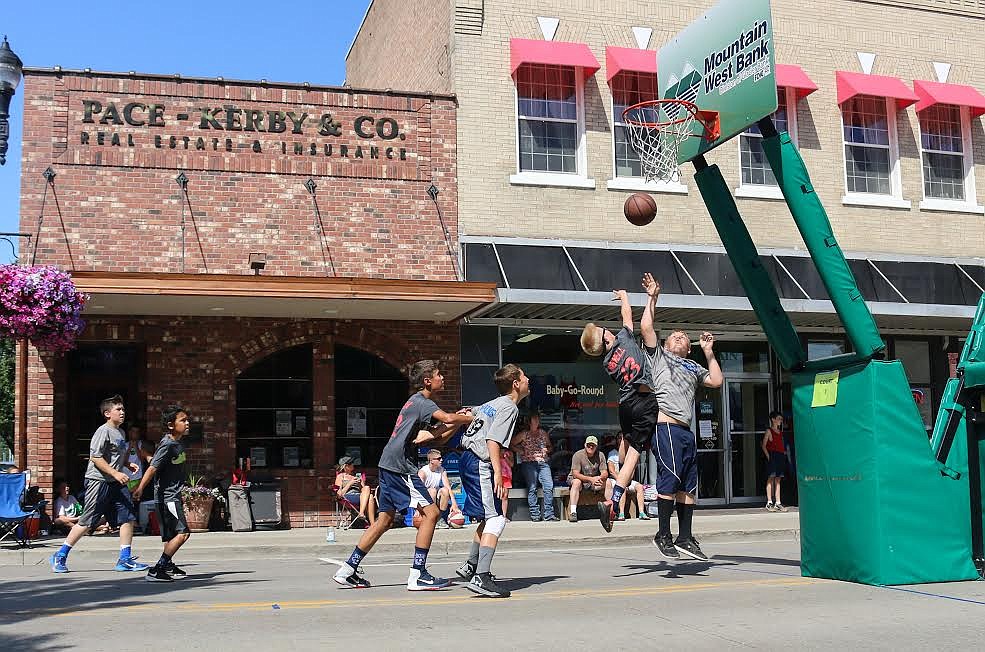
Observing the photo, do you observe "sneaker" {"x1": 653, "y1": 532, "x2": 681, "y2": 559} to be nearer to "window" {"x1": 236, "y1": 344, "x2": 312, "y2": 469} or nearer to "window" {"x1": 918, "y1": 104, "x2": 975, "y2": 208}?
"window" {"x1": 236, "y1": 344, "x2": 312, "y2": 469}

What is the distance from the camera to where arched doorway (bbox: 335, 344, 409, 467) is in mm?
18188

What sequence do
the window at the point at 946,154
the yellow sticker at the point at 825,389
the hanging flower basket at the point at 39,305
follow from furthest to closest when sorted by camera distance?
the window at the point at 946,154
the hanging flower basket at the point at 39,305
the yellow sticker at the point at 825,389

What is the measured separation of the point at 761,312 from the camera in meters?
9.46

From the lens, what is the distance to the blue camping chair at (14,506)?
14.4 meters

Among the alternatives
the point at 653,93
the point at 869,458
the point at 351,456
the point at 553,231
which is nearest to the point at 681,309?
the point at 553,231

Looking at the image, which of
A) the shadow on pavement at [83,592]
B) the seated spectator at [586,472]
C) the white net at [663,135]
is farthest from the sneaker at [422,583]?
the seated spectator at [586,472]

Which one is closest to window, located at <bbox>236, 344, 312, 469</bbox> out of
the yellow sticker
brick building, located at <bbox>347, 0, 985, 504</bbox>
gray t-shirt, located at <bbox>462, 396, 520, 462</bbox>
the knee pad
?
brick building, located at <bbox>347, 0, 985, 504</bbox>

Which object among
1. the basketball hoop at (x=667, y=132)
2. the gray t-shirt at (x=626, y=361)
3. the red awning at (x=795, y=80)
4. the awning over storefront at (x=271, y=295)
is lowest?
the gray t-shirt at (x=626, y=361)

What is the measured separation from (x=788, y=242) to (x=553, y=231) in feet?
15.3

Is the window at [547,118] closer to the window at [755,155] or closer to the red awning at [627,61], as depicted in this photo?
the red awning at [627,61]

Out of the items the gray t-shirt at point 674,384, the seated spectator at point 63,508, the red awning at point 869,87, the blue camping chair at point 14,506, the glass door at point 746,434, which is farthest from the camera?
the red awning at point 869,87

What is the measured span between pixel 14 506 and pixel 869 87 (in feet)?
54.0

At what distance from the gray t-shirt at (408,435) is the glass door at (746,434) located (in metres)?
12.5

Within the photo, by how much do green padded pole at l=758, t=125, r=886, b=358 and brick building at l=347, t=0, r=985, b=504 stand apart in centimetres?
836
